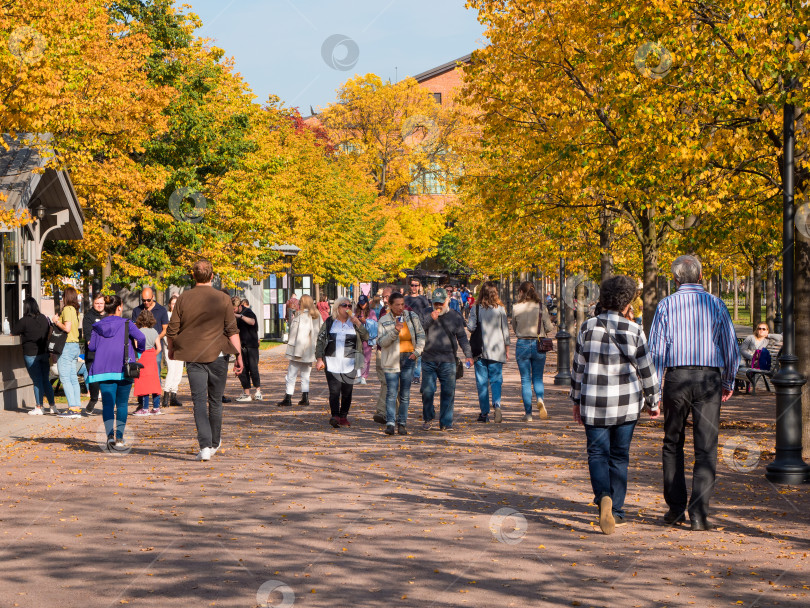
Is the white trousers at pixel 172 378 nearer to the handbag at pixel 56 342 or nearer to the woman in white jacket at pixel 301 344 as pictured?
the woman in white jacket at pixel 301 344

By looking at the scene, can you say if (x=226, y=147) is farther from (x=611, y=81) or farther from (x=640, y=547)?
(x=640, y=547)

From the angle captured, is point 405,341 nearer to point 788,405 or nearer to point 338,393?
point 338,393

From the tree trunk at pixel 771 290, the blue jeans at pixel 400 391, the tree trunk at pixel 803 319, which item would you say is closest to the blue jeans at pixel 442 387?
the blue jeans at pixel 400 391

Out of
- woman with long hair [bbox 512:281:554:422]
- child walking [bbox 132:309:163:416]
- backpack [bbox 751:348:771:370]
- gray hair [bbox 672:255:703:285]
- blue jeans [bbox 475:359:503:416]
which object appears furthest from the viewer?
backpack [bbox 751:348:771:370]

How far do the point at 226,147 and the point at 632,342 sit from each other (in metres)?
22.5

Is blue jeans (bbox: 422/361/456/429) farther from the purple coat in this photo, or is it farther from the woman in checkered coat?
the woman in checkered coat

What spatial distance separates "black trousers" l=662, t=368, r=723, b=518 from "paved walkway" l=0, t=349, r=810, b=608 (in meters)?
0.27

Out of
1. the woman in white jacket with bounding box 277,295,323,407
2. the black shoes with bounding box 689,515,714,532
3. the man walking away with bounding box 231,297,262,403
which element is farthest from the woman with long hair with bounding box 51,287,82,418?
the black shoes with bounding box 689,515,714,532

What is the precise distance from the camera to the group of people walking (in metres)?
7.71

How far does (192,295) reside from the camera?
11.3 meters

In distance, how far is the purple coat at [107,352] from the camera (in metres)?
12.4

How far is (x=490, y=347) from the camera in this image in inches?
579

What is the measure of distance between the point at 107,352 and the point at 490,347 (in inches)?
202

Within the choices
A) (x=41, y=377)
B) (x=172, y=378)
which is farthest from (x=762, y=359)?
(x=41, y=377)
